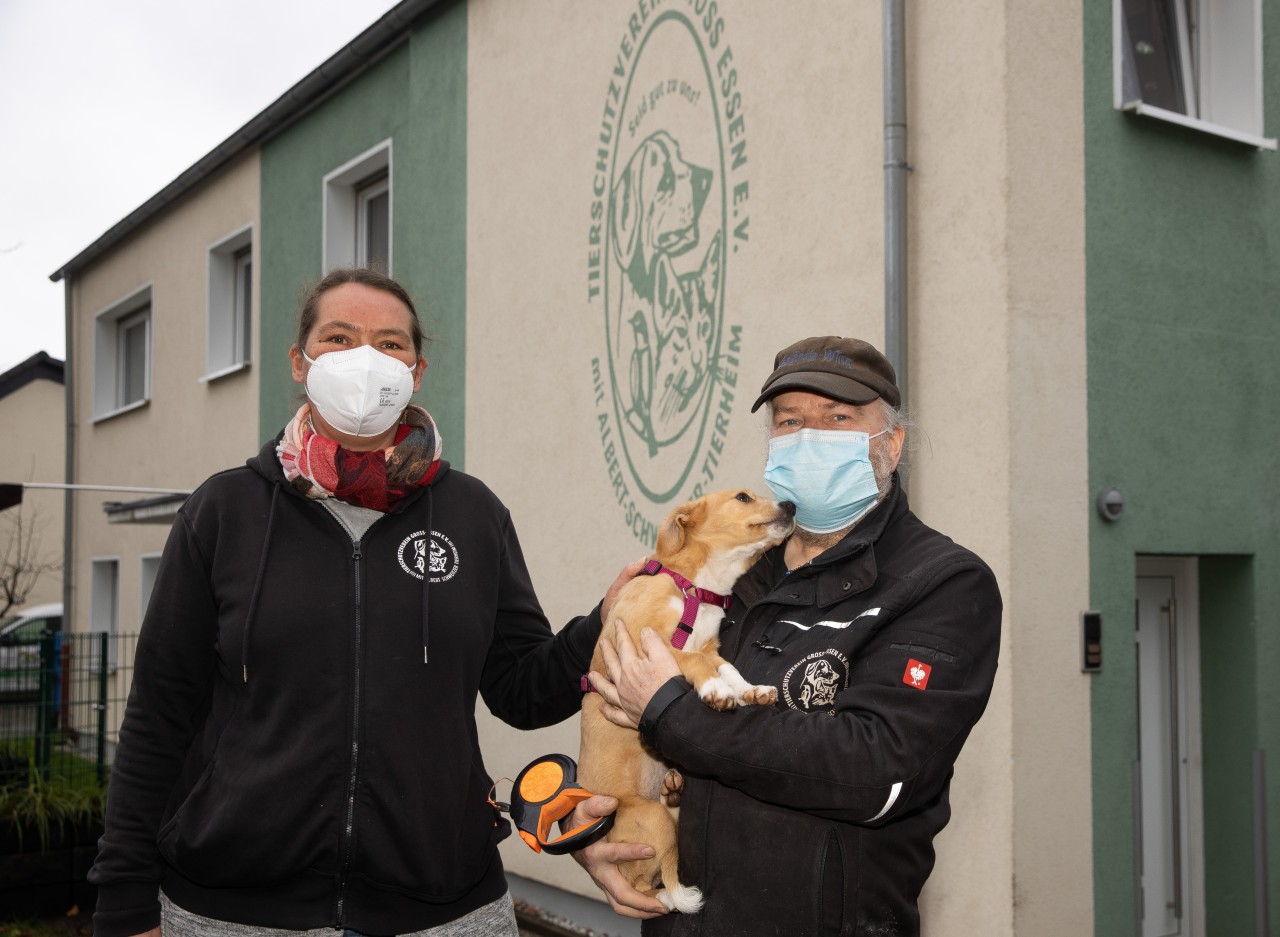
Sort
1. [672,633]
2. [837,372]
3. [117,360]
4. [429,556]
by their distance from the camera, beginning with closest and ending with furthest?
[837,372]
[429,556]
[672,633]
[117,360]

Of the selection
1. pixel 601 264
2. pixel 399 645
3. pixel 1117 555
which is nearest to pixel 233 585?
pixel 399 645

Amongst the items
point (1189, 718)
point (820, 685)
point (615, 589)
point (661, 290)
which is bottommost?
point (1189, 718)

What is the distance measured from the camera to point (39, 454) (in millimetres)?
27703

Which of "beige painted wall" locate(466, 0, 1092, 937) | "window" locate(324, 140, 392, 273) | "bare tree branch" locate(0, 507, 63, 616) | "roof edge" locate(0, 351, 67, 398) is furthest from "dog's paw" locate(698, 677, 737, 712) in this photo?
"roof edge" locate(0, 351, 67, 398)

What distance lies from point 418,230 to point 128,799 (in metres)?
7.45

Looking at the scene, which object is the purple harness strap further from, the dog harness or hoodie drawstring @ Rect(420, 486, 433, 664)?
hoodie drawstring @ Rect(420, 486, 433, 664)

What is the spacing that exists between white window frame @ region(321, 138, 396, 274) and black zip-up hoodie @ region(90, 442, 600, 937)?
8167 mm

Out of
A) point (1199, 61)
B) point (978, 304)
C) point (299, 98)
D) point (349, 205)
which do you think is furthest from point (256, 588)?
point (299, 98)

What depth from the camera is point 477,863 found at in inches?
99.7

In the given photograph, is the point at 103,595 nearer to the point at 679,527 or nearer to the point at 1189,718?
the point at 1189,718

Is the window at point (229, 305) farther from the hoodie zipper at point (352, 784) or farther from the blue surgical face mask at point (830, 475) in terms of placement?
the blue surgical face mask at point (830, 475)

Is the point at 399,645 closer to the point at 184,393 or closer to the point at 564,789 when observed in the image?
the point at 564,789

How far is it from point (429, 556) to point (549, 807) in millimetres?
585

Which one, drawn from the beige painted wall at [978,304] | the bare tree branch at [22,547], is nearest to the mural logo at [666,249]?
the beige painted wall at [978,304]
